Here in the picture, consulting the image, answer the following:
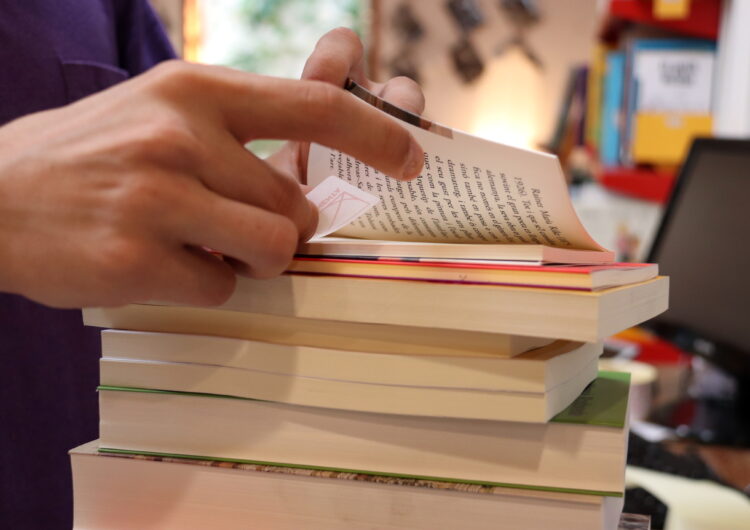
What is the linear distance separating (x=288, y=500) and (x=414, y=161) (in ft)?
0.66

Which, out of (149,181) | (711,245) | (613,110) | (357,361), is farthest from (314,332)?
(613,110)

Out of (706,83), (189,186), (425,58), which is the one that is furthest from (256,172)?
(425,58)

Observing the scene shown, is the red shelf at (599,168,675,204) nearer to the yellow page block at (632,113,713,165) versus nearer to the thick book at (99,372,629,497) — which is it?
the yellow page block at (632,113,713,165)

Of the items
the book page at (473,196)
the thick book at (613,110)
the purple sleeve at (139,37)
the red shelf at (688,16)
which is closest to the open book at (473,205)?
the book page at (473,196)

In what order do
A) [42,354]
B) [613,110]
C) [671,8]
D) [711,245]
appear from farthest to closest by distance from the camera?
[613,110], [671,8], [711,245], [42,354]

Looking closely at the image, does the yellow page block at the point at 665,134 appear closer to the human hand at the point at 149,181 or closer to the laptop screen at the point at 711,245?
the laptop screen at the point at 711,245

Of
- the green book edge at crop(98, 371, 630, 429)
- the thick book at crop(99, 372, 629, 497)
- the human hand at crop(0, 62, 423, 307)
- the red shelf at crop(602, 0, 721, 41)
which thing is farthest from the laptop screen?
the human hand at crop(0, 62, 423, 307)

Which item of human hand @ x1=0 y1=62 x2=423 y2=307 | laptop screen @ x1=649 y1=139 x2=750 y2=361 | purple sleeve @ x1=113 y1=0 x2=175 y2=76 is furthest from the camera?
laptop screen @ x1=649 y1=139 x2=750 y2=361

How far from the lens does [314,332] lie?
44 cm

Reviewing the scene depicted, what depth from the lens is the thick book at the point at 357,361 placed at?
1.32ft

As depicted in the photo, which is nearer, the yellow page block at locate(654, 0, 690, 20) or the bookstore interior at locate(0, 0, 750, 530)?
the bookstore interior at locate(0, 0, 750, 530)

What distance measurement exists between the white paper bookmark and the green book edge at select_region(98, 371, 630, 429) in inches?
4.4

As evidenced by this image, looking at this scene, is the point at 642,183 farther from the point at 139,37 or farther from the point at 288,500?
the point at 288,500

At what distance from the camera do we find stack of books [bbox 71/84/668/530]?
1.31ft
